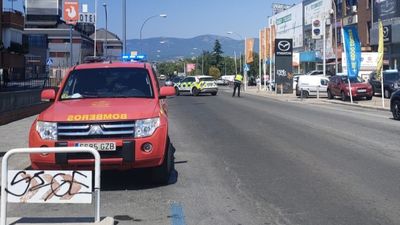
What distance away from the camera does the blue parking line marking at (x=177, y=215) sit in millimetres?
6469

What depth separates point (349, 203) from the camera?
24.1 ft

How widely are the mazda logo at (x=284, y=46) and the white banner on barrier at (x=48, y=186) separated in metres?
46.5

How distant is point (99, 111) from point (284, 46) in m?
45.0

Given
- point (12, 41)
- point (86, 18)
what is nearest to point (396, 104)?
point (12, 41)

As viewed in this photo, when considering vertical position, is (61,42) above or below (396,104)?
above

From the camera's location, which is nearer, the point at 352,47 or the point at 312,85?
the point at 352,47

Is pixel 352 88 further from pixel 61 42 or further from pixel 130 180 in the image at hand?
pixel 61 42

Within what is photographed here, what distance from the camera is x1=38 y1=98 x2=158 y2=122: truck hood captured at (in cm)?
771

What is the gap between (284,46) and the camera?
169ft

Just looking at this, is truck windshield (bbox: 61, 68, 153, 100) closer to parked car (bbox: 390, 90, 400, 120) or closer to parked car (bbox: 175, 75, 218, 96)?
parked car (bbox: 390, 90, 400, 120)

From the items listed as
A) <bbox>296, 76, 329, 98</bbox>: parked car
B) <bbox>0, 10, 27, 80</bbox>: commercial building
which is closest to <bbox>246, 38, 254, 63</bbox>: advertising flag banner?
<bbox>296, 76, 329, 98</bbox>: parked car

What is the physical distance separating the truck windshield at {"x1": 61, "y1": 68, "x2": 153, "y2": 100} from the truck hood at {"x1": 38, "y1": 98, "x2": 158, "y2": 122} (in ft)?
1.66

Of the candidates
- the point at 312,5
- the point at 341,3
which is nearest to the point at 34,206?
the point at 341,3

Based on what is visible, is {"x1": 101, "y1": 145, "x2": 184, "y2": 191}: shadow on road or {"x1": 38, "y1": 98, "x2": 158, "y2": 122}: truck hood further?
{"x1": 101, "y1": 145, "x2": 184, "y2": 191}: shadow on road
